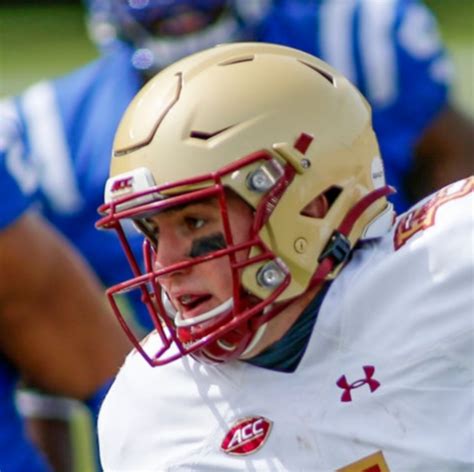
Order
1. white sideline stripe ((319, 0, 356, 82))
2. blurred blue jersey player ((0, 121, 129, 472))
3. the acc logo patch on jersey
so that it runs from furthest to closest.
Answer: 1. white sideline stripe ((319, 0, 356, 82))
2. blurred blue jersey player ((0, 121, 129, 472))
3. the acc logo patch on jersey

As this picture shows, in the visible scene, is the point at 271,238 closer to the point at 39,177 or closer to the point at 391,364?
the point at 391,364

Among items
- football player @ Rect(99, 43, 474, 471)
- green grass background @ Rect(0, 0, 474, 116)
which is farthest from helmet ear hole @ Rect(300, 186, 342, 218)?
green grass background @ Rect(0, 0, 474, 116)

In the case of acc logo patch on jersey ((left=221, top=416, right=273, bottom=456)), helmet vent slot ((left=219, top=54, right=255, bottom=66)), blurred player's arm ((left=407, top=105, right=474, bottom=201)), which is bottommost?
blurred player's arm ((left=407, top=105, right=474, bottom=201))

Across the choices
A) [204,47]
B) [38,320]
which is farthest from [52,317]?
[204,47]

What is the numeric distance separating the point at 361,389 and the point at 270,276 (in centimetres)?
22

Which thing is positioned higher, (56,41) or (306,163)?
(306,163)

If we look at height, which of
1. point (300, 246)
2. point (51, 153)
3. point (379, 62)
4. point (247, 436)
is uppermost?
point (300, 246)

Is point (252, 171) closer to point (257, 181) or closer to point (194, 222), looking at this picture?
point (257, 181)

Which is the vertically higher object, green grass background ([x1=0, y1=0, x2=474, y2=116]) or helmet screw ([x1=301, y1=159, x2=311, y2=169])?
helmet screw ([x1=301, y1=159, x2=311, y2=169])

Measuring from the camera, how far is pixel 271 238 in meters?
2.71

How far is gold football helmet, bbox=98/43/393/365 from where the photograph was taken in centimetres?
267

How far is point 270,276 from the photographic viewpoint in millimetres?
2699

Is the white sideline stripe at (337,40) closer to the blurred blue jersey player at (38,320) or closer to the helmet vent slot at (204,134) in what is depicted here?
the blurred blue jersey player at (38,320)

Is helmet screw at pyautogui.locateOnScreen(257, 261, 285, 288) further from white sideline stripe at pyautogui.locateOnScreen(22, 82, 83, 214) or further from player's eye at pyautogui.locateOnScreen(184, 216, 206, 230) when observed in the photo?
white sideline stripe at pyautogui.locateOnScreen(22, 82, 83, 214)
